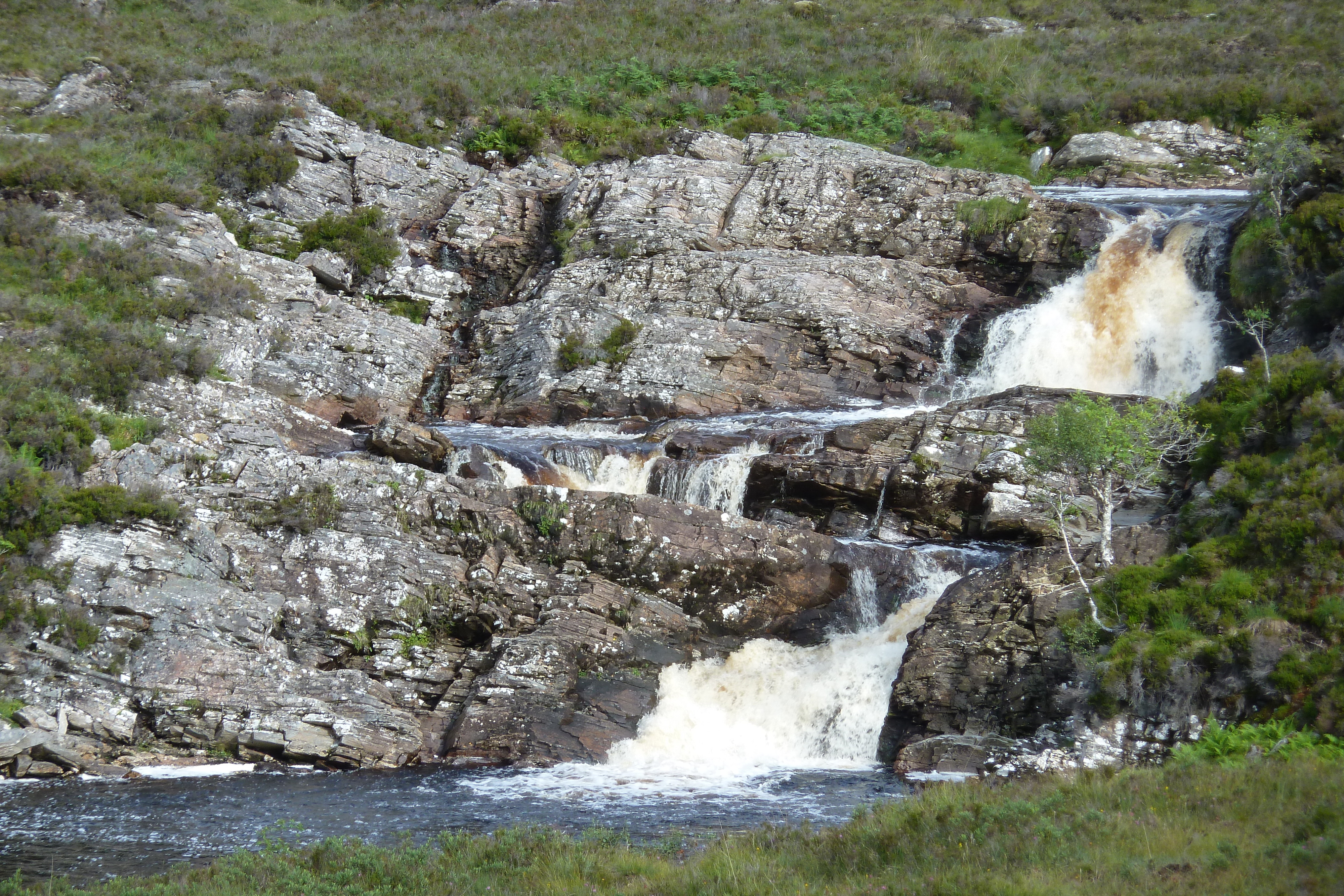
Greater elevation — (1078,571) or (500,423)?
(1078,571)

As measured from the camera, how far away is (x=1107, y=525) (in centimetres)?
1491

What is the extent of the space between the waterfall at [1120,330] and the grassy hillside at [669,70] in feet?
21.6

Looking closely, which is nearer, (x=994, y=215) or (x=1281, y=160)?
(x=1281, y=160)

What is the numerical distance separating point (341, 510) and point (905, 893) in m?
12.7

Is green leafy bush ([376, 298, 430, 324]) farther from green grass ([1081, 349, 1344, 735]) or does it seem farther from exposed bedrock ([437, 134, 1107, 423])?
green grass ([1081, 349, 1344, 735])

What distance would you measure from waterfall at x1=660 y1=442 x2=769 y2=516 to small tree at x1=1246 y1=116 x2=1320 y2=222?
1475 cm

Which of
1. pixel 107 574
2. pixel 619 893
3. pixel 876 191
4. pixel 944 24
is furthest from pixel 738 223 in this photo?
pixel 944 24

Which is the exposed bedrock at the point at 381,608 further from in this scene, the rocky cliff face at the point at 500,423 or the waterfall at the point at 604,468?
the waterfall at the point at 604,468

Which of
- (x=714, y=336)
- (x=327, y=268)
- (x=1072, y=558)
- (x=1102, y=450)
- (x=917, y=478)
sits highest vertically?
(x=327, y=268)

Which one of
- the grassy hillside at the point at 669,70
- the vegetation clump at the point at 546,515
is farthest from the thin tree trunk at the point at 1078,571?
the grassy hillside at the point at 669,70

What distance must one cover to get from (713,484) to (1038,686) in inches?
314

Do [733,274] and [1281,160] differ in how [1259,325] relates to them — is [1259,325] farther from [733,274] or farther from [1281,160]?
[733,274]

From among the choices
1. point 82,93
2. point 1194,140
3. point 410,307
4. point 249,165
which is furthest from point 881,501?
point 82,93

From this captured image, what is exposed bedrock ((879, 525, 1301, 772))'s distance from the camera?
38.9 ft
